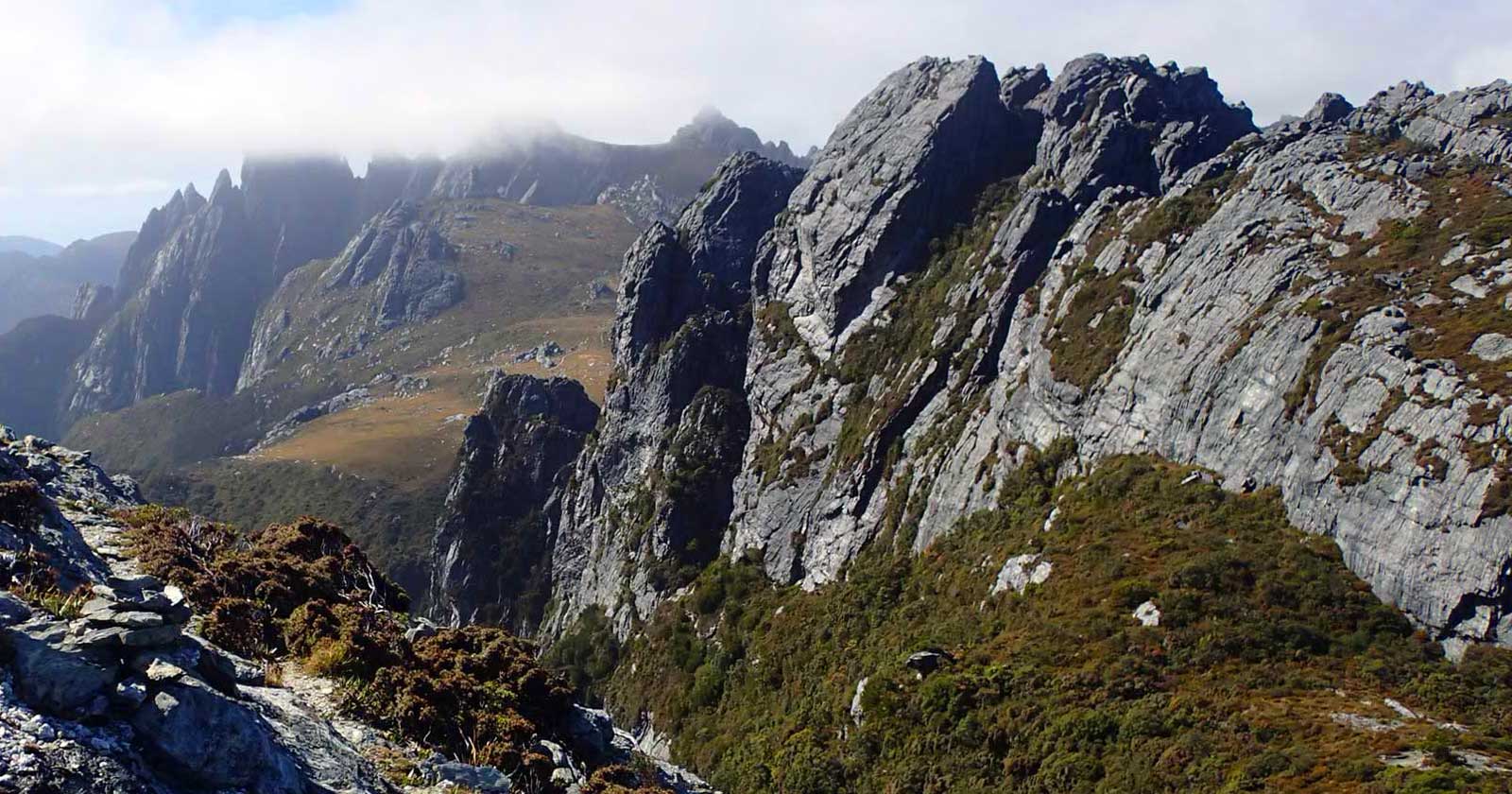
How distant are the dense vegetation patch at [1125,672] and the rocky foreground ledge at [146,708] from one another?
27.4 m

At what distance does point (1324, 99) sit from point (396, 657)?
362ft

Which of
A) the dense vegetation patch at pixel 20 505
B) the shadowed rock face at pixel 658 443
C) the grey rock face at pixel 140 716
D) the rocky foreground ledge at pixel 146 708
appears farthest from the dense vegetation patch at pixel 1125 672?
the shadowed rock face at pixel 658 443

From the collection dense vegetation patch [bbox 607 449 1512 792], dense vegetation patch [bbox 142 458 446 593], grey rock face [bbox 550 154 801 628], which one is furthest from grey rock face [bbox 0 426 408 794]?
dense vegetation patch [bbox 142 458 446 593]

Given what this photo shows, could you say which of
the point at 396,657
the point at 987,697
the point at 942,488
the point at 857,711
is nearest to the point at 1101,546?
the point at 987,697

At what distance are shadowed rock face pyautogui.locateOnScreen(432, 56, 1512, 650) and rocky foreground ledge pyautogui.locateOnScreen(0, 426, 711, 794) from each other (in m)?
44.8

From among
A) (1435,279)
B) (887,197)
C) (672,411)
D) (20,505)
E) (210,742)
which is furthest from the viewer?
(672,411)

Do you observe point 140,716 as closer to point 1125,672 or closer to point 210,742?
point 210,742

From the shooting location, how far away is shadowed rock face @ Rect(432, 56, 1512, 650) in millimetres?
45125

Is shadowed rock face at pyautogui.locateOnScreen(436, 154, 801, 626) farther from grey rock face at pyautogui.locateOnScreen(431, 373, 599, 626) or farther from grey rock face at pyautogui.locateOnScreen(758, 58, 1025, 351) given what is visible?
grey rock face at pyautogui.locateOnScreen(758, 58, 1025, 351)

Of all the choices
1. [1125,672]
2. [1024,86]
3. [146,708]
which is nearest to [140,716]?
[146,708]

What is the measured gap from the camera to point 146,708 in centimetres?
1277

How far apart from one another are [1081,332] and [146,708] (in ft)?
240

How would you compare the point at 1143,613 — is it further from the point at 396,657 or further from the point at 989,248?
the point at 989,248

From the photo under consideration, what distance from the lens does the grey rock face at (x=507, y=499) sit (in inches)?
5630
